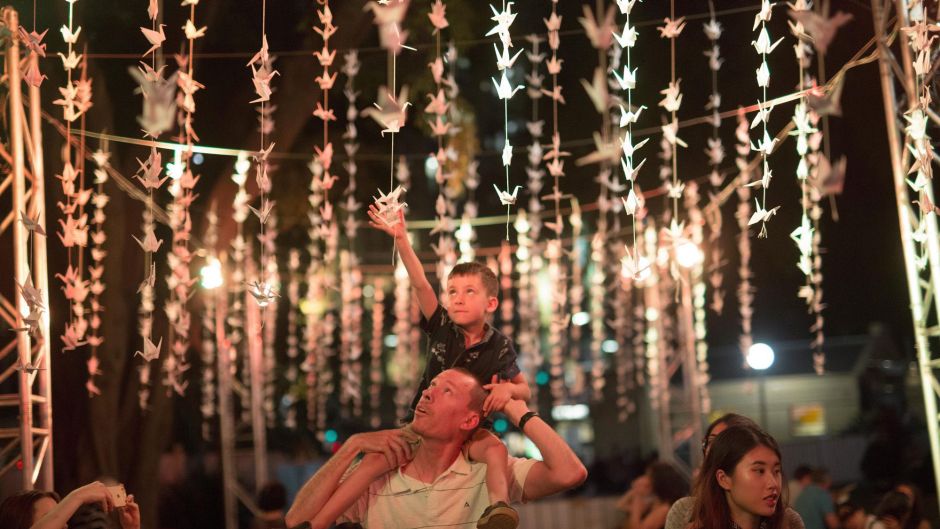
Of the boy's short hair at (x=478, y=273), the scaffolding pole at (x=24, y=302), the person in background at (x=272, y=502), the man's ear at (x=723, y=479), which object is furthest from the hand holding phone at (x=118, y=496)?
the person in background at (x=272, y=502)

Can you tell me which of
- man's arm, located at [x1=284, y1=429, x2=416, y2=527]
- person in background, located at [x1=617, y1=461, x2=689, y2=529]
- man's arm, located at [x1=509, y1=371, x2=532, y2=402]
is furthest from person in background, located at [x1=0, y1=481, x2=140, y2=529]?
person in background, located at [x1=617, y1=461, x2=689, y2=529]

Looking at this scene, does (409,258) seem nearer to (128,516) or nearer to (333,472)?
(333,472)

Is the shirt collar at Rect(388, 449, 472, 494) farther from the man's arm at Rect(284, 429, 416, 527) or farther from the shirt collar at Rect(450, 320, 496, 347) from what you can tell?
the shirt collar at Rect(450, 320, 496, 347)

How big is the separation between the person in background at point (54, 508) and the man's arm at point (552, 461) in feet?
4.41

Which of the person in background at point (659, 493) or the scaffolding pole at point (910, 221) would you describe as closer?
the person in background at point (659, 493)

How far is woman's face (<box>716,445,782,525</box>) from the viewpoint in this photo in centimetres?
295

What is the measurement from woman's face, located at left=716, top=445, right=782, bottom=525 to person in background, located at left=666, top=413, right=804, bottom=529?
119 millimetres

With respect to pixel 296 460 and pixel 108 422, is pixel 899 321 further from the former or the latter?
pixel 108 422

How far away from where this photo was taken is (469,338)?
157 inches

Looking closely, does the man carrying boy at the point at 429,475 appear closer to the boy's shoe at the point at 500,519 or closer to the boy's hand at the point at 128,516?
the boy's shoe at the point at 500,519

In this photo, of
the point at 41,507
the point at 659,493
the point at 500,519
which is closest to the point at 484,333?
the point at 500,519

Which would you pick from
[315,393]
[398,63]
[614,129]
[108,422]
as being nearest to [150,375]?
[108,422]

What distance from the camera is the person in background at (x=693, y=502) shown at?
3107mm

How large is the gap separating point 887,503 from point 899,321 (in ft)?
44.6
